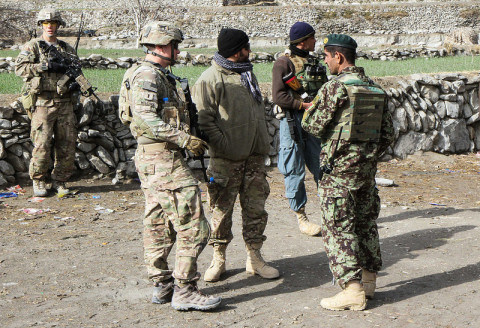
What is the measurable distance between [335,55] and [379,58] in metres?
17.7

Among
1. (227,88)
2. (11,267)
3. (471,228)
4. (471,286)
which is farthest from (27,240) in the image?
(471,228)

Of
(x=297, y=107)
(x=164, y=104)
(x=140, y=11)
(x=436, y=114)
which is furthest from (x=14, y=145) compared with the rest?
(x=140, y=11)

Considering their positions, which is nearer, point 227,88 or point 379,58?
point 227,88

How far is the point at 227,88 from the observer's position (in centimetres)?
502

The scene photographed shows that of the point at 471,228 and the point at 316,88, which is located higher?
the point at 316,88

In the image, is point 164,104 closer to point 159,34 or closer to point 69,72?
point 159,34

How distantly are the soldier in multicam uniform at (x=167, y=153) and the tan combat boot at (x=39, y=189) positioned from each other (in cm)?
405

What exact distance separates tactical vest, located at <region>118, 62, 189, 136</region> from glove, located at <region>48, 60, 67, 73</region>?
3.56m

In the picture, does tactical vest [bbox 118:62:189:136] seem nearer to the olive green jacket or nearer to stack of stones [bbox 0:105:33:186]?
the olive green jacket

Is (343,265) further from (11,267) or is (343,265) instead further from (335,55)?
(11,267)

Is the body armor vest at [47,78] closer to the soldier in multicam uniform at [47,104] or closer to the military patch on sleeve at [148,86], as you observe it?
the soldier in multicam uniform at [47,104]

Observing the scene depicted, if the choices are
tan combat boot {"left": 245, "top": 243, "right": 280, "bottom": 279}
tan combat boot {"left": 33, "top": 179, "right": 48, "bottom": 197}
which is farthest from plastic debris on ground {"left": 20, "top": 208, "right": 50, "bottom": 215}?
tan combat boot {"left": 245, "top": 243, "right": 280, "bottom": 279}

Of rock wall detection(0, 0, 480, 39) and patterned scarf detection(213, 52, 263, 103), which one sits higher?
rock wall detection(0, 0, 480, 39)

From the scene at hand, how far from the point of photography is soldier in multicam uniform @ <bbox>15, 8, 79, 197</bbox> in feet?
25.7
